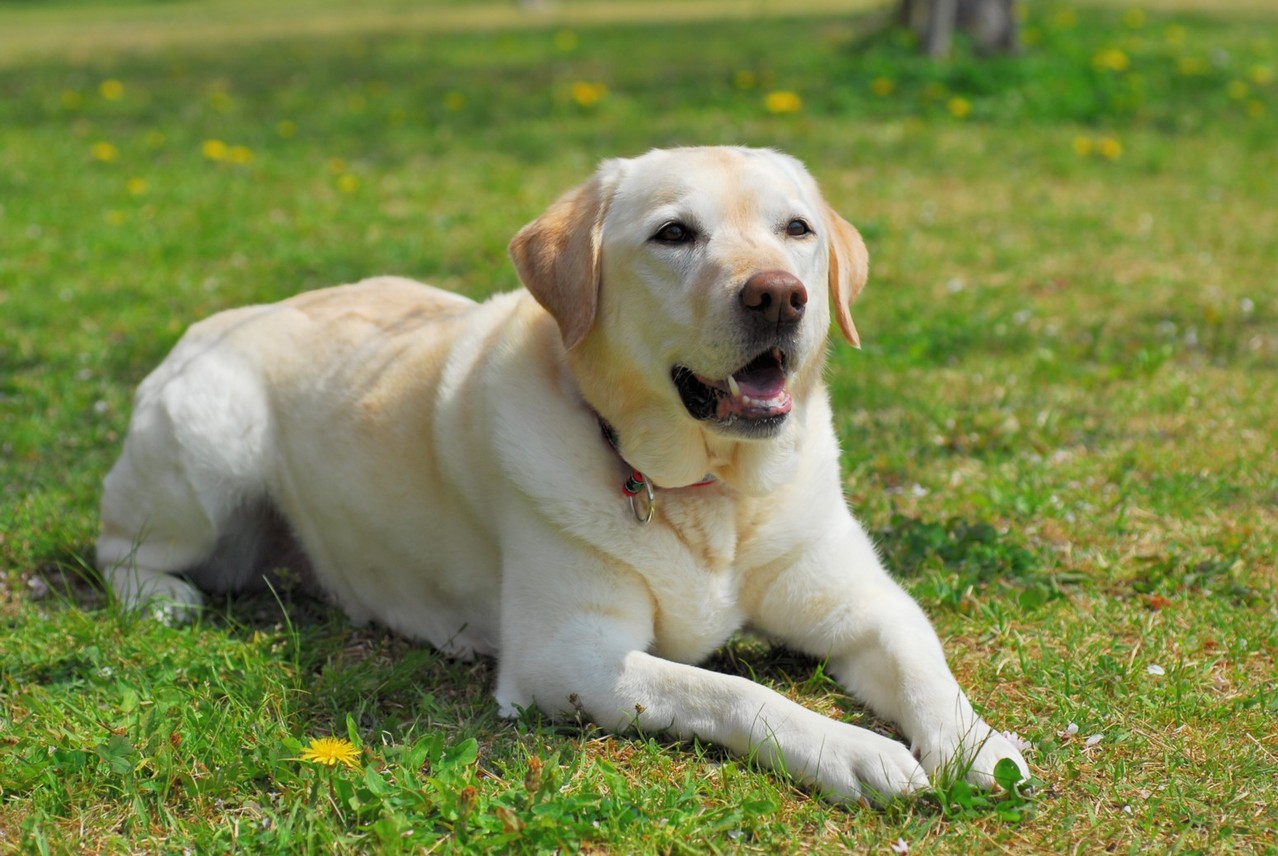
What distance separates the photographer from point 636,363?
3188mm

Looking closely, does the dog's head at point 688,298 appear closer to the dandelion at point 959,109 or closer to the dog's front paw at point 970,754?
the dog's front paw at point 970,754

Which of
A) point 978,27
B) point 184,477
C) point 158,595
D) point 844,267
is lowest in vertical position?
point 158,595

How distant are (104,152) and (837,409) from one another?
6586 millimetres

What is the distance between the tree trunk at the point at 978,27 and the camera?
35.2 feet

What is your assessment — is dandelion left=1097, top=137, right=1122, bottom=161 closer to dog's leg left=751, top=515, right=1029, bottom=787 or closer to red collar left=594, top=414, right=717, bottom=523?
dog's leg left=751, top=515, right=1029, bottom=787

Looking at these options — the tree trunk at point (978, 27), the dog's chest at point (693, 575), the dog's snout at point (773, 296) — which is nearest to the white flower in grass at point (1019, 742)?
the dog's chest at point (693, 575)

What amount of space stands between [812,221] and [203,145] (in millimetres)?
7656

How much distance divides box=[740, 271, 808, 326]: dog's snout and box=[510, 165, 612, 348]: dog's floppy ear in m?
0.47

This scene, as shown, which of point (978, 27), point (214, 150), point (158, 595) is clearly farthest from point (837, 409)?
point (978, 27)

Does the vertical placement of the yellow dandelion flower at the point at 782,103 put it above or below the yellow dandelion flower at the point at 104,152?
above

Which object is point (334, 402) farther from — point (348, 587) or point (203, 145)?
point (203, 145)

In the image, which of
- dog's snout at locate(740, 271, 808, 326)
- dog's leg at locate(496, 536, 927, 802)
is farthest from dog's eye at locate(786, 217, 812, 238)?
dog's leg at locate(496, 536, 927, 802)

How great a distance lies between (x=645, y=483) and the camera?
10.7 feet

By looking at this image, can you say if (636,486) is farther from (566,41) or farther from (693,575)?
(566,41)
